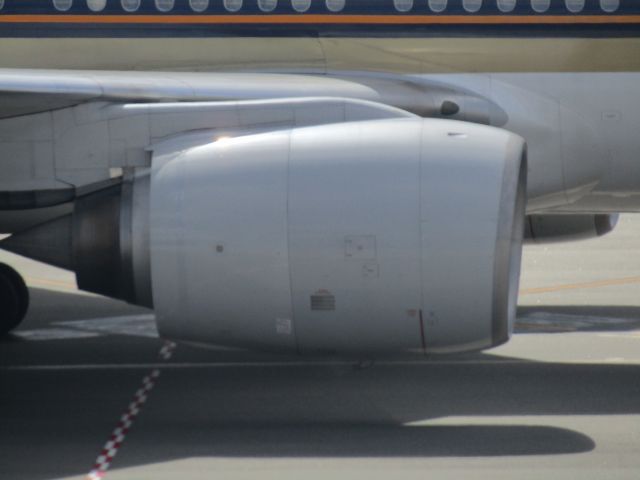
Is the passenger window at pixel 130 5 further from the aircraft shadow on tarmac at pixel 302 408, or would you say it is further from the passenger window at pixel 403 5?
the aircraft shadow on tarmac at pixel 302 408

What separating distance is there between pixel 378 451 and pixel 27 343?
641 centimetres

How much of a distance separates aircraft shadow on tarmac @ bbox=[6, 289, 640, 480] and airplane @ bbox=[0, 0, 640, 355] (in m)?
0.82


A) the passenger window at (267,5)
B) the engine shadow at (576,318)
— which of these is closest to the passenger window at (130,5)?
the passenger window at (267,5)

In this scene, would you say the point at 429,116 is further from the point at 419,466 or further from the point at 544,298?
the point at 544,298

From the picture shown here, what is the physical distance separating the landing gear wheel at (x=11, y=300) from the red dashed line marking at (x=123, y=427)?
2321 millimetres

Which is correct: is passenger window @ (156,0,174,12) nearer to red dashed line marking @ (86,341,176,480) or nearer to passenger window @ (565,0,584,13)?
red dashed line marking @ (86,341,176,480)

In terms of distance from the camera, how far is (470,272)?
10.8m

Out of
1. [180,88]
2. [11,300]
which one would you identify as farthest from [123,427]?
[11,300]

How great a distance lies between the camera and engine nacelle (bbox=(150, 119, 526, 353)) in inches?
425

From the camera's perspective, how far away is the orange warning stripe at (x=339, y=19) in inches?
568

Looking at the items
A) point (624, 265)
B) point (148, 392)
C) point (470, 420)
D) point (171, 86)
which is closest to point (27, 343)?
point (148, 392)

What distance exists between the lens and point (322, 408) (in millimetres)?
12430

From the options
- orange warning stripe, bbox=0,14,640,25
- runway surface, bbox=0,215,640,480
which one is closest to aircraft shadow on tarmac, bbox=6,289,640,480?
runway surface, bbox=0,215,640,480

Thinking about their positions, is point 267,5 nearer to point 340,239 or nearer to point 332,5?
point 332,5
